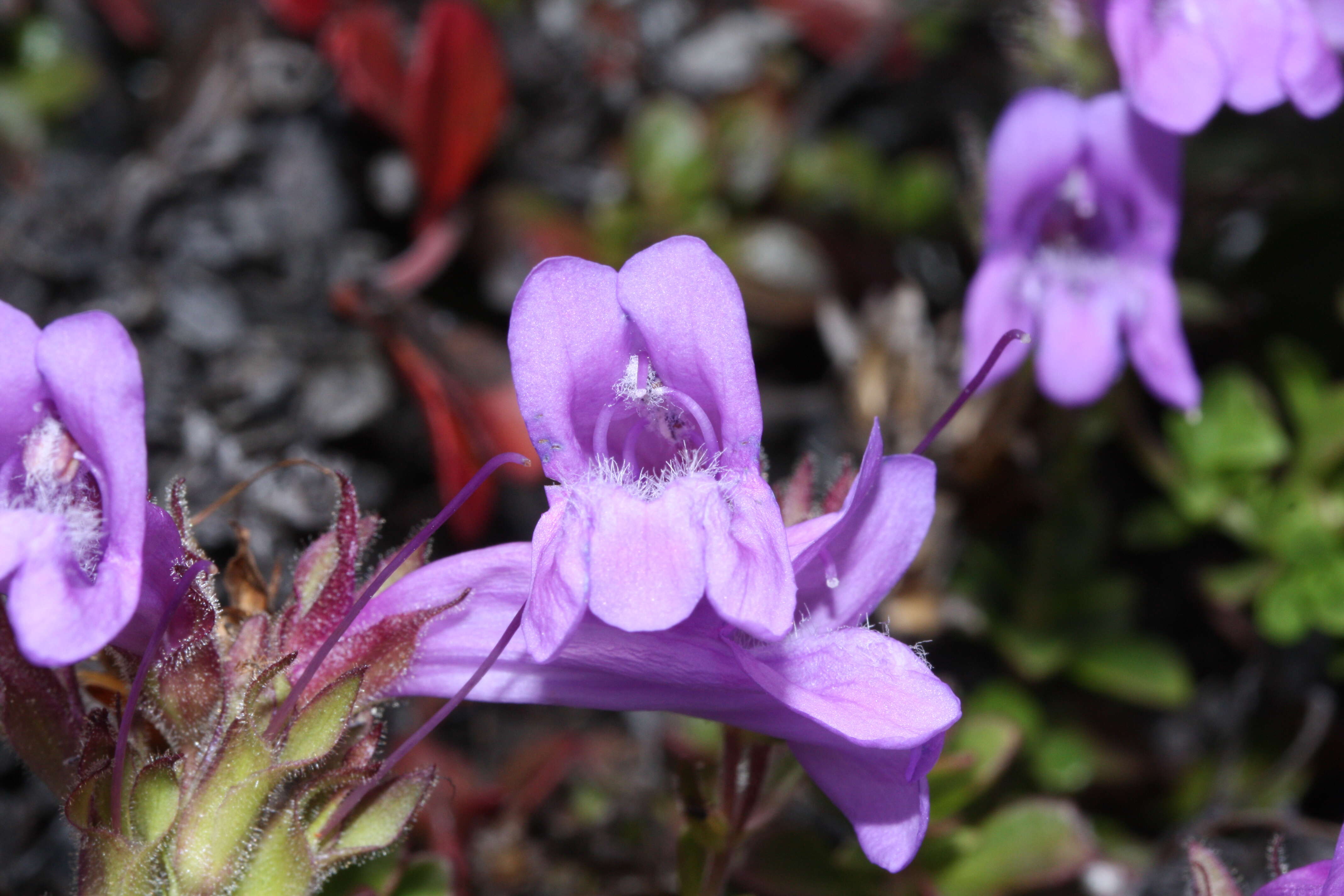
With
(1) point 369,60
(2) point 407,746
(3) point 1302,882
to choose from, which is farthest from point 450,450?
(3) point 1302,882

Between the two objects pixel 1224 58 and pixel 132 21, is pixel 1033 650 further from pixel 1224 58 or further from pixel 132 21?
pixel 132 21

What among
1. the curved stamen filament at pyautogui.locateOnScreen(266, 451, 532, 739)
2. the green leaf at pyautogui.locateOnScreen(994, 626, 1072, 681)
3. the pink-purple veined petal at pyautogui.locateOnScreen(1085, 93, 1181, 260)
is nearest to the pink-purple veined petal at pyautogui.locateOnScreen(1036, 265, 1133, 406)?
the pink-purple veined petal at pyautogui.locateOnScreen(1085, 93, 1181, 260)

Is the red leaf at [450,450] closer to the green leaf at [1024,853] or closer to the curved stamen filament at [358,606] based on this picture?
the curved stamen filament at [358,606]

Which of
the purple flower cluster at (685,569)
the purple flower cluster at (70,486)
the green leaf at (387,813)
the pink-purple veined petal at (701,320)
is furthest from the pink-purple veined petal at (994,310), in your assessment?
the purple flower cluster at (70,486)

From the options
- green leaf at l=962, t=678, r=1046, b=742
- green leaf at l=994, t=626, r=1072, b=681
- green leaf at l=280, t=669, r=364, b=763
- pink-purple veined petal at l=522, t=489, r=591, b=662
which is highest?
pink-purple veined petal at l=522, t=489, r=591, b=662

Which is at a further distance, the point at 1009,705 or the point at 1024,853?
the point at 1009,705

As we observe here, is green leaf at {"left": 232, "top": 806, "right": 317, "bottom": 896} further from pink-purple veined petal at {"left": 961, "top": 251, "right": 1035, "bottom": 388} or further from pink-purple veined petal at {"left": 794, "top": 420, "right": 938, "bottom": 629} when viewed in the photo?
pink-purple veined petal at {"left": 961, "top": 251, "right": 1035, "bottom": 388}
